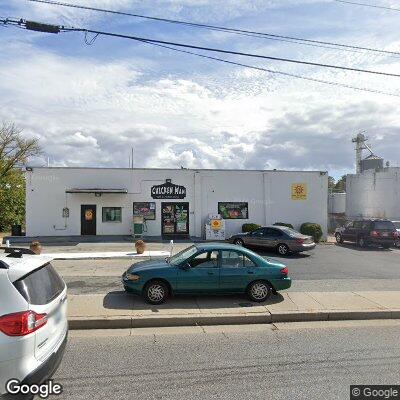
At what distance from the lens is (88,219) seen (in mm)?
26891

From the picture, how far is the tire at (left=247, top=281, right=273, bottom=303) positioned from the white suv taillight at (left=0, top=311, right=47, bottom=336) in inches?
242

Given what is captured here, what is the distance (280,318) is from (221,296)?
1980 mm

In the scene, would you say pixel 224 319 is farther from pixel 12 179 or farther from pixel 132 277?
pixel 12 179

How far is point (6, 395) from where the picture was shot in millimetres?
3881

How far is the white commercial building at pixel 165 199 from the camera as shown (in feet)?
86.6

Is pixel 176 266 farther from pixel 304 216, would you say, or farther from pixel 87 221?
pixel 304 216

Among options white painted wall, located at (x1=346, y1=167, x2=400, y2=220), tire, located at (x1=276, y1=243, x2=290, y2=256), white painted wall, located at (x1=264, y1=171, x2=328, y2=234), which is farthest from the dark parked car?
white painted wall, located at (x1=346, y1=167, x2=400, y2=220)

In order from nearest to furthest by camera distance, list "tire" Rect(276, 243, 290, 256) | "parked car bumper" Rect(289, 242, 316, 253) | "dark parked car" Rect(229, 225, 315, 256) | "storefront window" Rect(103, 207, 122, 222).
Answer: "parked car bumper" Rect(289, 242, 316, 253)
"dark parked car" Rect(229, 225, 315, 256)
"tire" Rect(276, 243, 290, 256)
"storefront window" Rect(103, 207, 122, 222)

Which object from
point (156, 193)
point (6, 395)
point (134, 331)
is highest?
point (156, 193)

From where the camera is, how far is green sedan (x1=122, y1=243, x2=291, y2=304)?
30.9 ft

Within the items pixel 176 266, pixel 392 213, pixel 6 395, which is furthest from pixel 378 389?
pixel 392 213

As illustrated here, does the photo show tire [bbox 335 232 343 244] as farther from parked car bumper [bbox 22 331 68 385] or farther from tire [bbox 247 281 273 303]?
parked car bumper [bbox 22 331 68 385]

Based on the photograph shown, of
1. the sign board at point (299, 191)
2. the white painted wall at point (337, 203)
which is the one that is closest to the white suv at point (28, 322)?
the sign board at point (299, 191)

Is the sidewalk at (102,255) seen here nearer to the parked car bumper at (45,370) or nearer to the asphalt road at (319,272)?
the asphalt road at (319,272)
